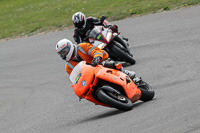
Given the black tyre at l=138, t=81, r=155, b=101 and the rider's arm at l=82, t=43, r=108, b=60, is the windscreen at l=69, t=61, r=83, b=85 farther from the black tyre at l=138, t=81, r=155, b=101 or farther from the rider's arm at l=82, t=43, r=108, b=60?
the black tyre at l=138, t=81, r=155, b=101

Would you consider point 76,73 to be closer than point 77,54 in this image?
Yes

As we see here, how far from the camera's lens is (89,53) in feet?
27.0

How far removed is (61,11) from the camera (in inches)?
928

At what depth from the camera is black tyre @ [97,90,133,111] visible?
715cm

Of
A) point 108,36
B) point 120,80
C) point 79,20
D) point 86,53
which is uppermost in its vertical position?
point 86,53

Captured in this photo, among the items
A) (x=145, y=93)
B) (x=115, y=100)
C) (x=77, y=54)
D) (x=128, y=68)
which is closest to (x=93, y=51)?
(x=77, y=54)

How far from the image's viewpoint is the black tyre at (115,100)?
7.15m

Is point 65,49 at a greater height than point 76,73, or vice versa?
point 65,49

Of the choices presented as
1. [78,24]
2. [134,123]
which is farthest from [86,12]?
[134,123]

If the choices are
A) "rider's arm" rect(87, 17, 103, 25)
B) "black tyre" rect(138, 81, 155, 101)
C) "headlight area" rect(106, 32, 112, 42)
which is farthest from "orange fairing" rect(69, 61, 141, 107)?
"rider's arm" rect(87, 17, 103, 25)

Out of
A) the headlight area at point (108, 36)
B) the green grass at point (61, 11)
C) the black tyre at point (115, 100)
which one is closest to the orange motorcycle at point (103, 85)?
the black tyre at point (115, 100)

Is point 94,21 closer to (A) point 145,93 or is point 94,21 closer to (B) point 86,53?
(B) point 86,53

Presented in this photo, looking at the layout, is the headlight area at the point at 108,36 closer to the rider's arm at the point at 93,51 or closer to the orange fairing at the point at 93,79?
the rider's arm at the point at 93,51

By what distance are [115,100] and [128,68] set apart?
478 centimetres
